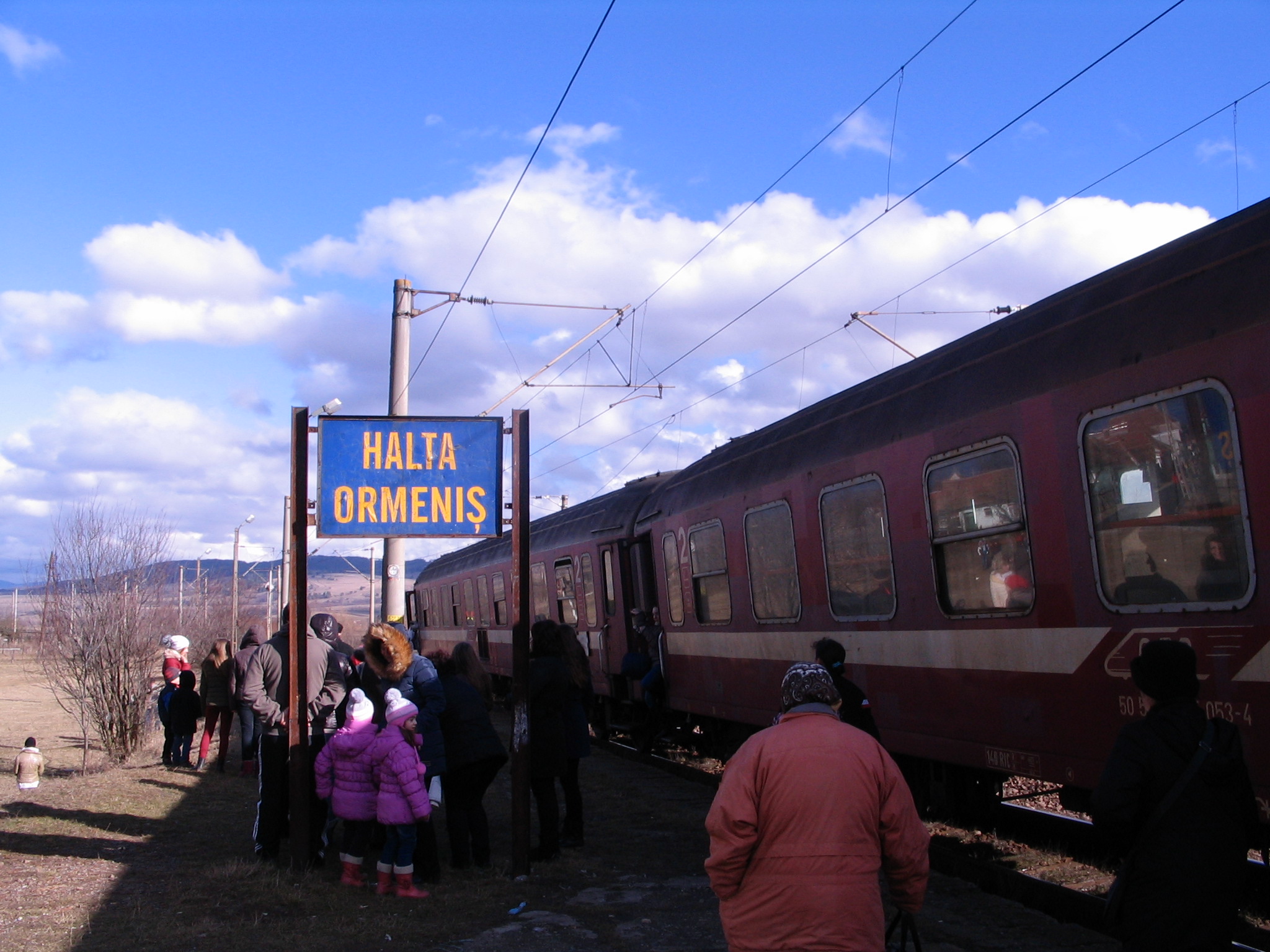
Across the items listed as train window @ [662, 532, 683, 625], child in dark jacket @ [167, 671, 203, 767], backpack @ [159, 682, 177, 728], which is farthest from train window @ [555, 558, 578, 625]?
backpack @ [159, 682, 177, 728]

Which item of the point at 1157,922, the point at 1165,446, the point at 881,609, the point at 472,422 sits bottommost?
the point at 1157,922

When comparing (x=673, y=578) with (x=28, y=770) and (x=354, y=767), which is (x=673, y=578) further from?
(x=28, y=770)

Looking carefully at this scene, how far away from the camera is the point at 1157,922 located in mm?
3496

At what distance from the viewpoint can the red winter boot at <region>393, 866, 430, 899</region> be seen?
654cm

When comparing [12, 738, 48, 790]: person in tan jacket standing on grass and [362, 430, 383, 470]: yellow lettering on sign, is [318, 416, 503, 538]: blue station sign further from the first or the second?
[12, 738, 48, 790]: person in tan jacket standing on grass

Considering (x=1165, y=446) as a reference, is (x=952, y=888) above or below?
below

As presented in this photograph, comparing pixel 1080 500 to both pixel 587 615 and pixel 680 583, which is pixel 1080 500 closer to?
pixel 680 583

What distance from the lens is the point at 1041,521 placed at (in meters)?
6.11

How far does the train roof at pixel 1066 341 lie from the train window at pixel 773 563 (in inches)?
14.1

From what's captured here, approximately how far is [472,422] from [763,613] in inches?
135

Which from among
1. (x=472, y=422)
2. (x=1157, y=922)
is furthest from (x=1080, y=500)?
(x=472, y=422)

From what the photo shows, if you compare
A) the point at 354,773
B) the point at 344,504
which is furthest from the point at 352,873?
the point at 344,504

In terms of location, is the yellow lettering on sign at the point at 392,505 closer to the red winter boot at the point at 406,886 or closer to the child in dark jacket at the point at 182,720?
the red winter boot at the point at 406,886

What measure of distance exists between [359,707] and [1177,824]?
179 inches
